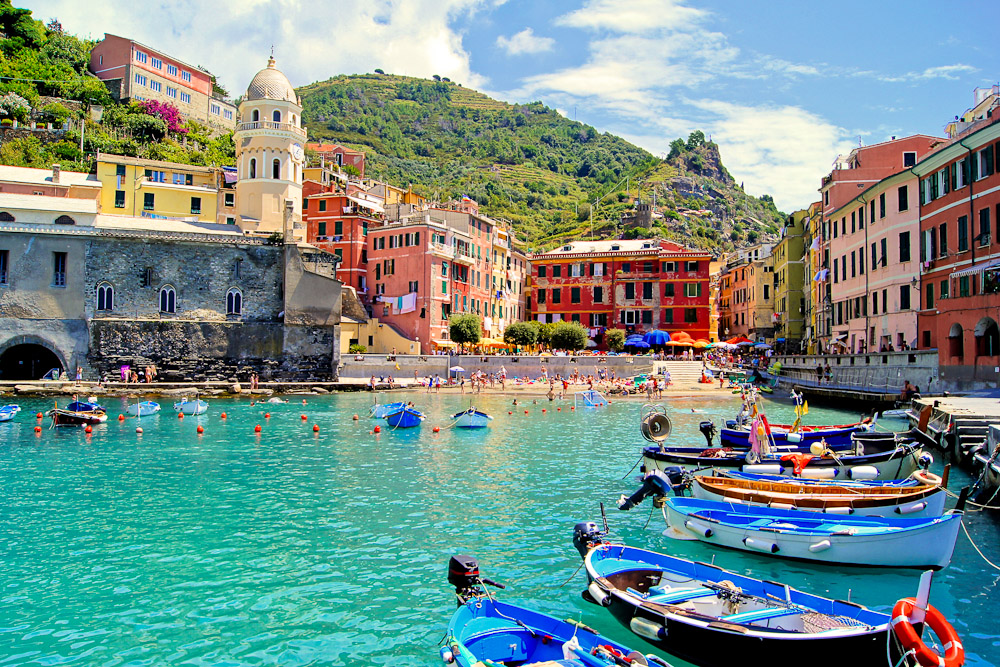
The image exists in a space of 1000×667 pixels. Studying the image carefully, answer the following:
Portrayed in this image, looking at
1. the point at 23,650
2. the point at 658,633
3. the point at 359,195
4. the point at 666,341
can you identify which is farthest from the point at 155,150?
the point at 658,633

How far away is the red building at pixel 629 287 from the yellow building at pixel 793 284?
23.8 ft

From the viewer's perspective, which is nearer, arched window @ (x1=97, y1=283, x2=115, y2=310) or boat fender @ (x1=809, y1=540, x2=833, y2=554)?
boat fender @ (x1=809, y1=540, x2=833, y2=554)

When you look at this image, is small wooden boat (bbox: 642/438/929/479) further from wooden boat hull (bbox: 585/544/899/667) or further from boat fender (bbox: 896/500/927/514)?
wooden boat hull (bbox: 585/544/899/667)

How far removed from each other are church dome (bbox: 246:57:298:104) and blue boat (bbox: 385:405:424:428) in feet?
119

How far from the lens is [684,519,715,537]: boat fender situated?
13.5m

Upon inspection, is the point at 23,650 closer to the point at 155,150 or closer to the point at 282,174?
the point at 282,174

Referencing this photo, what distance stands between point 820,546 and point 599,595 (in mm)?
5351

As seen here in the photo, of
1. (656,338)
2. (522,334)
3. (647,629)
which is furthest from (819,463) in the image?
(522,334)

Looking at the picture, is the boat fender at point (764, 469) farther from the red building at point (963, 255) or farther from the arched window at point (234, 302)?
the arched window at point (234, 302)

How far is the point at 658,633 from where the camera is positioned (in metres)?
8.81

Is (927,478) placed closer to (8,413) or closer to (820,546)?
(820,546)

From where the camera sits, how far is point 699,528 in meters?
13.6

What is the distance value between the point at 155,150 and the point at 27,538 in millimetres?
69996

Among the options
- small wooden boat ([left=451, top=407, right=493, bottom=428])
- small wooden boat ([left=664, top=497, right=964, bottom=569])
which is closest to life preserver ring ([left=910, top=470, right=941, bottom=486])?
small wooden boat ([left=664, top=497, right=964, bottom=569])
